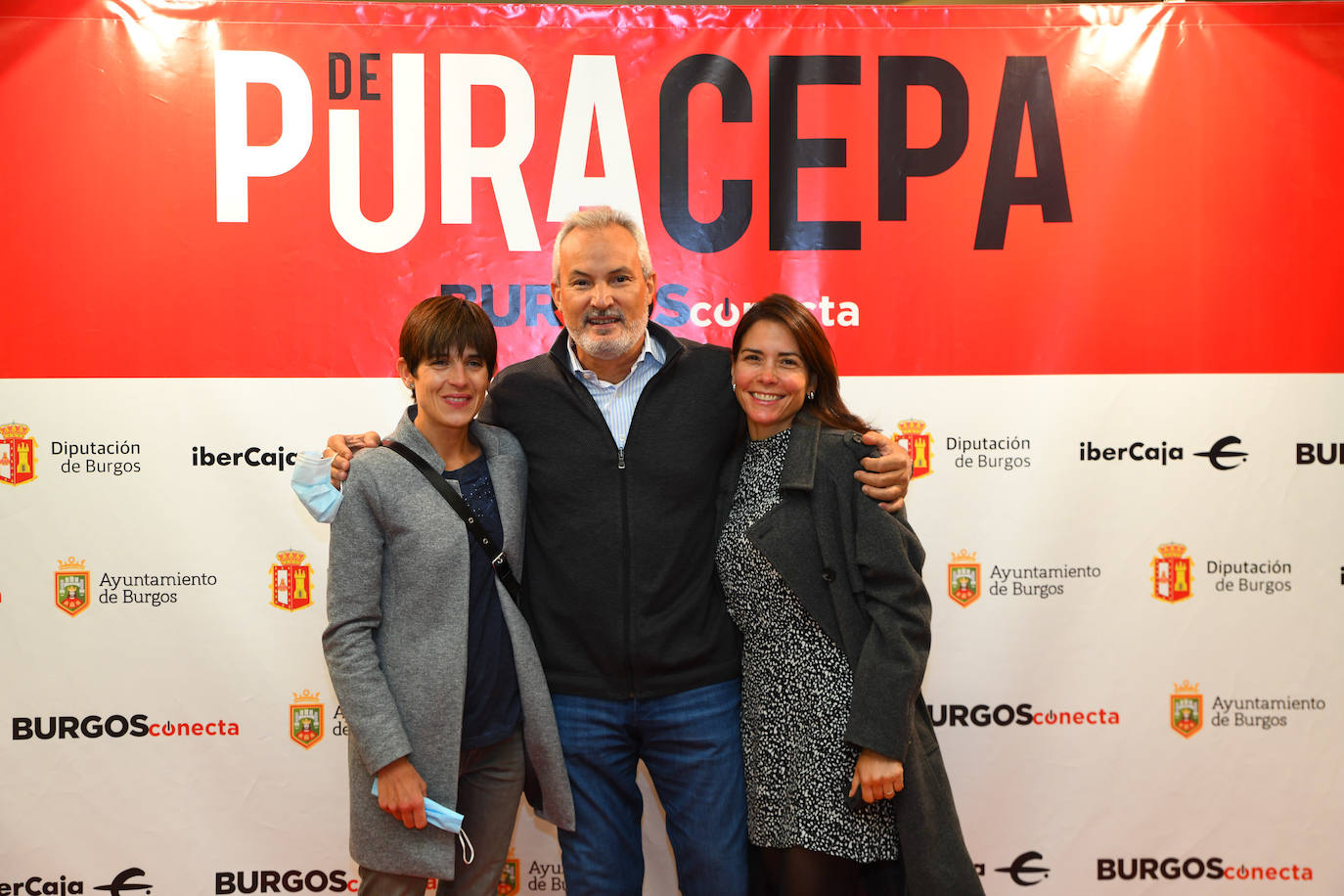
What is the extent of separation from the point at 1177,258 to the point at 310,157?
2595mm

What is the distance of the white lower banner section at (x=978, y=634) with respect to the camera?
258 centimetres

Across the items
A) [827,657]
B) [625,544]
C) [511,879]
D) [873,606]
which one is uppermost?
[625,544]

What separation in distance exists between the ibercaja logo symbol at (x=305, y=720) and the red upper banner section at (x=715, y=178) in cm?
98

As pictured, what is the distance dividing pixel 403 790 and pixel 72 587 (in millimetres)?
1516

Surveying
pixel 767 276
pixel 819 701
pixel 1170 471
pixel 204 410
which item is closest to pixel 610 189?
pixel 767 276

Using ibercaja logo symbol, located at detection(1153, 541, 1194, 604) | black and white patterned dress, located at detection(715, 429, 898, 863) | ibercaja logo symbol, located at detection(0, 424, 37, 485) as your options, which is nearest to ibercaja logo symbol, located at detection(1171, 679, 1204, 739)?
ibercaja logo symbol, located at detection(1153, 541, 1194, 604)

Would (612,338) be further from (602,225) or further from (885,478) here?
(885,478)

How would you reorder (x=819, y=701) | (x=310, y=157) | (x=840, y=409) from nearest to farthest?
(x=819, y=701)
(x=840, y=409)
(x=310, y=157)

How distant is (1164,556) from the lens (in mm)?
2645

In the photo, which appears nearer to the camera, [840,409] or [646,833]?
[840,409]

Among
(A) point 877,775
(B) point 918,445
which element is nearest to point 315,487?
(A) point 877,775

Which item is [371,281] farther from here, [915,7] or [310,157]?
[915,7]

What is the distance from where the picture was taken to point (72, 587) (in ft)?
8.43

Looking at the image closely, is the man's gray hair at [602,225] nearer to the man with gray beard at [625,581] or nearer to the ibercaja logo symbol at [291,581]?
the man with gray beard at [625,581]
